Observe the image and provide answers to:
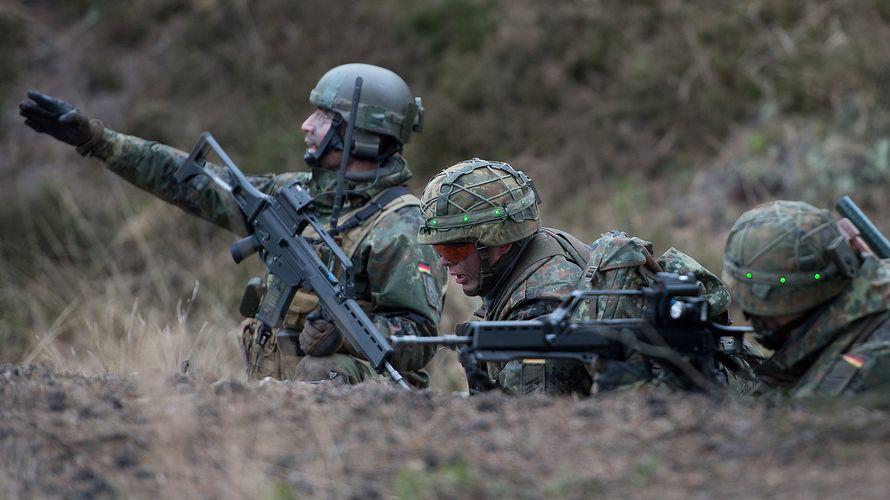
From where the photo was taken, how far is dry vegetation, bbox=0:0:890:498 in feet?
11.5

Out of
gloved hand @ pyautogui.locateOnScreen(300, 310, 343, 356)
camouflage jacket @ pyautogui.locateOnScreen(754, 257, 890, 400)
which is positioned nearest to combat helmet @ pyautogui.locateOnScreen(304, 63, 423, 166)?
gloved hand @ pyautogui.locateOnScreen(300, 310, 343, 356)

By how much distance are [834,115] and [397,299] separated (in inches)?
270

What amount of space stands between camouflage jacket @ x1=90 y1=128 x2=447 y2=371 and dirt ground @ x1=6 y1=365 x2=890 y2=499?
1.71 m

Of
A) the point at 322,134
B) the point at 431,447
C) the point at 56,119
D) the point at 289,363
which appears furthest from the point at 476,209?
the point at 56,119

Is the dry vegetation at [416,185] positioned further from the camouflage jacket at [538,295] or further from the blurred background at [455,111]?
the camouflage jacket at [538,295]

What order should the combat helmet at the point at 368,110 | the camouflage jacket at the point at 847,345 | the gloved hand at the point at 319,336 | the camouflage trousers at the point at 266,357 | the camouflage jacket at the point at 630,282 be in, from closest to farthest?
the camouflage jacket at the point at 847,345 → the camouflage jacket at the point at 630,282 → the gloved hand at the point at 319,336 → the camouflage trousers at the point at 266,357 → the combat helmet at the point at 368,110

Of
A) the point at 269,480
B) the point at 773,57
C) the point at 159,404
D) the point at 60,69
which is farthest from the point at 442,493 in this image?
the point at 60,69

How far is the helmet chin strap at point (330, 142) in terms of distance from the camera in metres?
6.34

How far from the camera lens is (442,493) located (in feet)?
10.9

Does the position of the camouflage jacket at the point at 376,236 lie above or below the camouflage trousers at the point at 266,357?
above

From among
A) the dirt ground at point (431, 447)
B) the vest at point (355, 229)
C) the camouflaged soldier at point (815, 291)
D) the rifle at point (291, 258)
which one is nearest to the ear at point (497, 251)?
the rifle at point (291, 258)

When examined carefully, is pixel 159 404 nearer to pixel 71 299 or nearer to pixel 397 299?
pixel 397 299

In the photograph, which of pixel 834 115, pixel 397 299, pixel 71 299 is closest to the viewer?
pixel 397 299

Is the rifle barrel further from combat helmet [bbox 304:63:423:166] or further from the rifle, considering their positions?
combat helmet [bbox 304:63:423:166]
